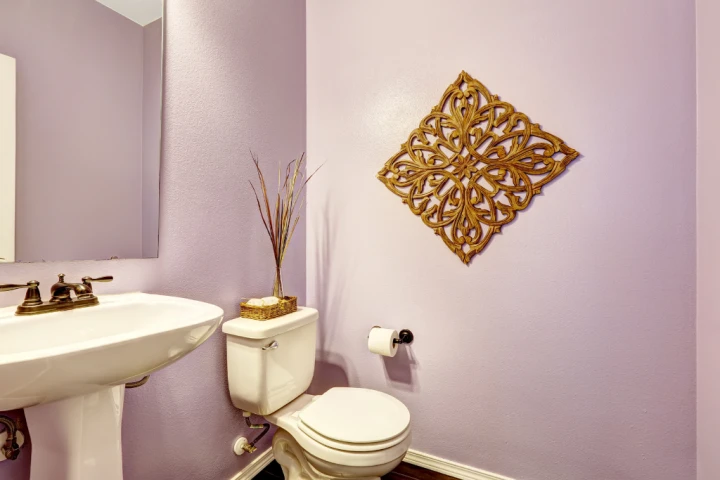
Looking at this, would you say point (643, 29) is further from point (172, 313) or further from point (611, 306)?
point (172, 313)

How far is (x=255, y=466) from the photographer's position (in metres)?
1.51

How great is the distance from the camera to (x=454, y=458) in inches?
59.8

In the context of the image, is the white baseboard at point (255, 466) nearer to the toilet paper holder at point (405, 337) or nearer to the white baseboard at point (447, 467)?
the white baseboard at point (447, 467)

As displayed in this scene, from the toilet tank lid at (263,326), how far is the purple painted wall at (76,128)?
1.35 ft

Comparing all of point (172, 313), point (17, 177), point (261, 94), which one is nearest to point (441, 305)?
point (172, 313)

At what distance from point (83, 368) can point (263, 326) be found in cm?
66

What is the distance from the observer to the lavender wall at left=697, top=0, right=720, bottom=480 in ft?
3.38

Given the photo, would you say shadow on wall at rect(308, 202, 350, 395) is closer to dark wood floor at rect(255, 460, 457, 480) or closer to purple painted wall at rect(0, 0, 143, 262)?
dark wood floor at rect(255, 460, 457, 480)

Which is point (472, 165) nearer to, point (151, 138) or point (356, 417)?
point (356, 417)

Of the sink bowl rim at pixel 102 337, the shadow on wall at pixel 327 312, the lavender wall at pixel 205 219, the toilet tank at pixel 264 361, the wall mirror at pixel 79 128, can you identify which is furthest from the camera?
the shadow on wall at pixel 327 312

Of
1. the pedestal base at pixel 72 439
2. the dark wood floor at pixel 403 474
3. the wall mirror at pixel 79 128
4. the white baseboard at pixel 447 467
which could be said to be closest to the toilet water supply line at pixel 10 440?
the pedestal base at pixel 72 439

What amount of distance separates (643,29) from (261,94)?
1500 mm

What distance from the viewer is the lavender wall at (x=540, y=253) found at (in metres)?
1.18

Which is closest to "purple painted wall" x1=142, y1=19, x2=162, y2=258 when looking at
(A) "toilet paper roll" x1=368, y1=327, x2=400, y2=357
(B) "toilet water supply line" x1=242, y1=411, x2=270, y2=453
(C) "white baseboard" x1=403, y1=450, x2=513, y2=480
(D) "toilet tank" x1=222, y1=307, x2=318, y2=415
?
(D) "toilet tank" x1=222, y1=307, x2=318, y2=415
